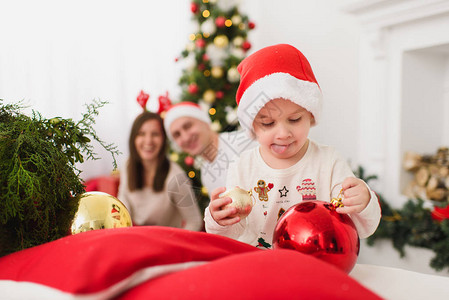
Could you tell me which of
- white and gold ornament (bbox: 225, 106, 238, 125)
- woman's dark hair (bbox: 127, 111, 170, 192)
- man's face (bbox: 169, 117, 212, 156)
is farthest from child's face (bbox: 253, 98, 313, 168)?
woman's dark hair (bbox: 127, 111, 170, 192)

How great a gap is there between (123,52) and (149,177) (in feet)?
4.18

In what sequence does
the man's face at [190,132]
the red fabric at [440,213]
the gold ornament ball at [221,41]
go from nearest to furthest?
the red fabric at [440,213] → the man's face at [190,132] → the gold ornament ball at [221,41]

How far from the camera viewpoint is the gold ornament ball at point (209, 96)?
2.78 meters

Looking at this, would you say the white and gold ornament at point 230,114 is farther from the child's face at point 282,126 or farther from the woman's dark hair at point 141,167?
the child's face at point 282,126

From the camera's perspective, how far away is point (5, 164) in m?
0.69

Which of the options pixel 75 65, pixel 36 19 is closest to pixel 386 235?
pixel 75 65

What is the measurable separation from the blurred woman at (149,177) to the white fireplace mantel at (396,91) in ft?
4.26

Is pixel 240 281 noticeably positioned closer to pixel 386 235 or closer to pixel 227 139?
pixel 227 139

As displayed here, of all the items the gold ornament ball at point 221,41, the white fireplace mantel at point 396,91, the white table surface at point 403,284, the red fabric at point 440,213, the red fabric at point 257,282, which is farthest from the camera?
the gold ornament ball at point 221,41

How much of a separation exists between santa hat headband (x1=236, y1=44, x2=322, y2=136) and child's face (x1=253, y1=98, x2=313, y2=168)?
0.02 m

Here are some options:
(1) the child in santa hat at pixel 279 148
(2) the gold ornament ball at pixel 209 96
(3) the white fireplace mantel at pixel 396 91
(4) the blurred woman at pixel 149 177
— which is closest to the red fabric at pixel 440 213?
(3) the white fireplace mantel at pixel 396 91

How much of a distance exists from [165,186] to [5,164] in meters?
1.88

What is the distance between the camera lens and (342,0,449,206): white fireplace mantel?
2254 mm

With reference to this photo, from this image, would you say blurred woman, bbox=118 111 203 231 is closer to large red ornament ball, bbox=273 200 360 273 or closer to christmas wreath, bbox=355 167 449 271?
christmas wreath, bbox=355 167 449 271
